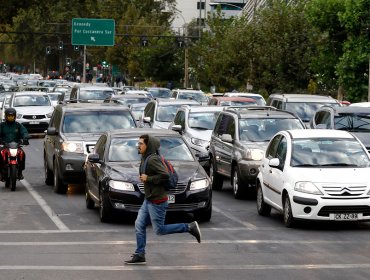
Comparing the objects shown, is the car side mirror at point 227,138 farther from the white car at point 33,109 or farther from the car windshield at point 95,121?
the white car at point 33,109

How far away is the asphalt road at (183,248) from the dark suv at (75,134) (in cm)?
218

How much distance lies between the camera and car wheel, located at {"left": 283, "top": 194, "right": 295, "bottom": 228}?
17844mm

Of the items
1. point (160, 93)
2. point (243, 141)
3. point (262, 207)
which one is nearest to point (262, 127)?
point (243, 141)

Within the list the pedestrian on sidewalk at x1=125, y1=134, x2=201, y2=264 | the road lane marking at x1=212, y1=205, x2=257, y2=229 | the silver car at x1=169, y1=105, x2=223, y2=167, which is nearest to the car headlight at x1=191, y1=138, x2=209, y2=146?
the silver car at x1=169, y1=105, x2=223, y2=167

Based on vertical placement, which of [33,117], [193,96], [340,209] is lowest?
[33,117]

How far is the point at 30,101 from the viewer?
1869 inches

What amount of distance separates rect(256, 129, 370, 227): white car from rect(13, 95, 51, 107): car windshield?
28.1 meters

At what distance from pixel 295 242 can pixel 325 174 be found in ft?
6.14

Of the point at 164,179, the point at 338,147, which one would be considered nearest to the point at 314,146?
the point at 338,147

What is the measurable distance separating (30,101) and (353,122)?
24.0 metres

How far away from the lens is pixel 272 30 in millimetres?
61719

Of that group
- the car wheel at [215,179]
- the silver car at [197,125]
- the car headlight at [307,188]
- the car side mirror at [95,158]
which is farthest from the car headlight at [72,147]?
the car headlight at [307,188]

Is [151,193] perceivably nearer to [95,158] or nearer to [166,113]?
[95,158]

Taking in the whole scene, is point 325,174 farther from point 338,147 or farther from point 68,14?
point 68,14
